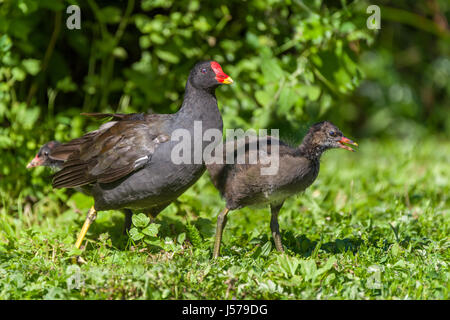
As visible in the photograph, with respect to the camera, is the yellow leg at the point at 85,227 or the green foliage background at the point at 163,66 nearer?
the yellow leg at the point at 85,227

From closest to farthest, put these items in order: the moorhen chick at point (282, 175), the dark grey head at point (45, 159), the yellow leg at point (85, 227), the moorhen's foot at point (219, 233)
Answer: the moorhen chick at point (282, 175), the moorhen's foot at point (219, 233), the yellow leg at point (85, 227), the dark grey head at point (45, 159)

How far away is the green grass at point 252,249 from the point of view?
3289 millimetres

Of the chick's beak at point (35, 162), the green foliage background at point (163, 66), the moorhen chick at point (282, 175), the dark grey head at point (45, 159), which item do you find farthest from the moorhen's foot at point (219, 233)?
the chick's beak at point (35, 162)

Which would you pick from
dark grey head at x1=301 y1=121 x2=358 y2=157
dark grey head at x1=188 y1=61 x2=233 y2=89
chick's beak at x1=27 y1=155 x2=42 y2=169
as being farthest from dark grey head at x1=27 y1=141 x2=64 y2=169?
dark grey head at x1=301 y1=121 x2=358 y2=157

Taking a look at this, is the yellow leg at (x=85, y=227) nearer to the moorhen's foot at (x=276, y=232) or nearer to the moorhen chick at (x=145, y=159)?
the moorhen chick at (x=145, y=159)

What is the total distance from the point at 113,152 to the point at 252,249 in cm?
118

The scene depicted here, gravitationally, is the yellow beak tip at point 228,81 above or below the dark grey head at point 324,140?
above

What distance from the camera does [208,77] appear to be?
412cm

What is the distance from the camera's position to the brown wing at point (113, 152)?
4.04 meters

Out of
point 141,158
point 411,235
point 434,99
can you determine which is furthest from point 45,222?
point 434,99

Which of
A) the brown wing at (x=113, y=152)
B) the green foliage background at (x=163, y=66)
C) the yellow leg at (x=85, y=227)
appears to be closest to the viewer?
the brown wing at (x=113, y=152)

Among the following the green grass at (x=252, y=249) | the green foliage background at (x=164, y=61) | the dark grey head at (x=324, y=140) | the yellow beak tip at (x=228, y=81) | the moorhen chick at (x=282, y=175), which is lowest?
the green grass at (x=252, y=249)

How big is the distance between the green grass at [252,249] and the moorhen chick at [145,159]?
27 centimetres

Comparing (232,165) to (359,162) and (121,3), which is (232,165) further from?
(359,162)
